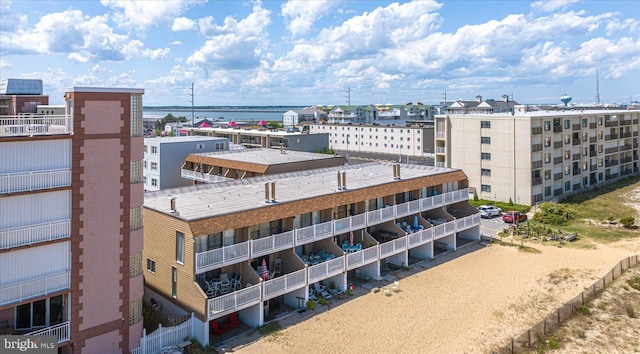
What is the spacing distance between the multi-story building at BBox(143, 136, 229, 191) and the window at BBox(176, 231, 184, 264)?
99.5ft

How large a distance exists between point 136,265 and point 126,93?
6984 millimetres

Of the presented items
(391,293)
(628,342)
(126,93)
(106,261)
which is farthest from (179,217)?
(628,342)

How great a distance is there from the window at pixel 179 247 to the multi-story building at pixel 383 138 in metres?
78.1

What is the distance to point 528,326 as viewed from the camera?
23828mm

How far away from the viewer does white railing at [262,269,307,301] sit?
23.2 meters

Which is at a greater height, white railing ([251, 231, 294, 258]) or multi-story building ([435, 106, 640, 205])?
multi-story building ([435, 106, 640, 205])

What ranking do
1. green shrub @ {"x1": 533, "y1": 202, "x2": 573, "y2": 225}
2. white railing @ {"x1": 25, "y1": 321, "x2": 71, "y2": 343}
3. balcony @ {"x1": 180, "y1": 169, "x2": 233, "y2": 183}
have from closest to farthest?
white railing @ {"x1": 25, "y1": 321, "x2": 71, "y2": 343} → balcony @ {"x1": 180, "y1": 169, "x2": 233, "y2": 183} → green shrub @ {"x1": 533, "y1": 202, "x2": 573, "y2": 225}

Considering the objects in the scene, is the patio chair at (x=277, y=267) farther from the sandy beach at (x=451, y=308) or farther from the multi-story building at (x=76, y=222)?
the multi-story building at (x=76, y=222)

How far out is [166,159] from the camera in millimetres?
53188

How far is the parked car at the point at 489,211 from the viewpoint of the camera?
48312 millimetres

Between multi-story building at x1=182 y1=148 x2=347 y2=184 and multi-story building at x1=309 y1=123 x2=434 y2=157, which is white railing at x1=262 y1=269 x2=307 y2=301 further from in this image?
multi-story building at x1=309 y1=123 x2=434 y2=157

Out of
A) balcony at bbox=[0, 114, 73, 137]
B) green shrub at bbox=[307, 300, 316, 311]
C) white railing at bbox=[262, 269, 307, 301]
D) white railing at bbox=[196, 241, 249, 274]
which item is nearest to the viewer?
balcony at bbox=[0, 114, 73, 137]

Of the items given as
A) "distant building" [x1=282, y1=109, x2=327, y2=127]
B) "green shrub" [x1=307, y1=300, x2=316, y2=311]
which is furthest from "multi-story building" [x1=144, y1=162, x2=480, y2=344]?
"distant building" [x1=282, y1=109, x2=327, y2=127]

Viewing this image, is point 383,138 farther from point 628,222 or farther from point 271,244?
point 271,244
